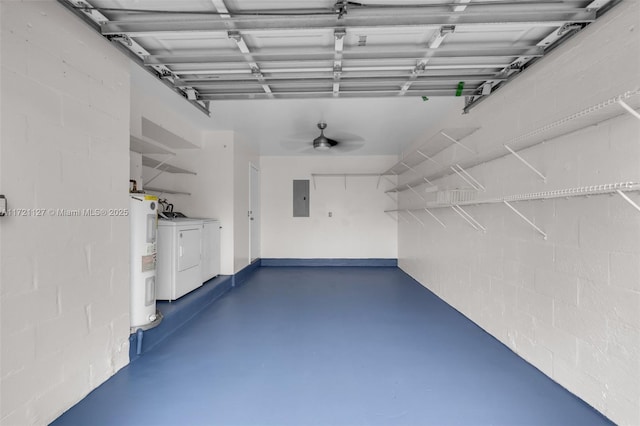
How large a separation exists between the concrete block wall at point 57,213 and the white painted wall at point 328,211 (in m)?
4.01

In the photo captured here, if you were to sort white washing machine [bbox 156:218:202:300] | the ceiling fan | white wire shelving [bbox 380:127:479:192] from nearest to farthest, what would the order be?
white wire shelving [bbox 380:127:479:192]
white washing machine [bbox 156:218:202:300]
the ceiling fan

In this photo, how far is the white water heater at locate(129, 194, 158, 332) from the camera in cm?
215

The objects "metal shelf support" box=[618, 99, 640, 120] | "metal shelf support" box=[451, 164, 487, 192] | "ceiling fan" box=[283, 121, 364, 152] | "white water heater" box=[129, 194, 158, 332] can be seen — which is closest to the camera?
"metal shelf support" box=[618, 99, 640, 120]

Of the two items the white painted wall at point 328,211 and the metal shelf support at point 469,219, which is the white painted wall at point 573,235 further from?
the white painted wall at point 328,211

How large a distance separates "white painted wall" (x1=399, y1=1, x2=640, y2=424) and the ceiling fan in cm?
188

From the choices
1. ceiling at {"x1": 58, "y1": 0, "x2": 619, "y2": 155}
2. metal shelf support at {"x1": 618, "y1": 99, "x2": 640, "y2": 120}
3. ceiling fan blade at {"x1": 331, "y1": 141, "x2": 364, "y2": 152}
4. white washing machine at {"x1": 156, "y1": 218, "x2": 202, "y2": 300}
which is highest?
ceiling fan blade at {"x1": 331, "y1": 141, "x2": 364, "y2": 152}

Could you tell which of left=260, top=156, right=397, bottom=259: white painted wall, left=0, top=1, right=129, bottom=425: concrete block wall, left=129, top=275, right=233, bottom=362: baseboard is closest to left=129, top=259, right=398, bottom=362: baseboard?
left=129, top=275, right=233, bottom=362: baseboard

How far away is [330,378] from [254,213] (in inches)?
159

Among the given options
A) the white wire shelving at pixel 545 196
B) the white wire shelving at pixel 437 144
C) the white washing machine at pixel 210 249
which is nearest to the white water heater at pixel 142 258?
the white washing machine at pixel 210 249

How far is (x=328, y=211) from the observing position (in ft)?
19.6

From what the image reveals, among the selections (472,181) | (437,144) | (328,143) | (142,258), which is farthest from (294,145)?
(142,258)

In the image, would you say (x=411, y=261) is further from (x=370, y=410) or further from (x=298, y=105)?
(x=370, y=410)

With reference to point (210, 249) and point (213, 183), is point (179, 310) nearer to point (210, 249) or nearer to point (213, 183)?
point (210, 249)

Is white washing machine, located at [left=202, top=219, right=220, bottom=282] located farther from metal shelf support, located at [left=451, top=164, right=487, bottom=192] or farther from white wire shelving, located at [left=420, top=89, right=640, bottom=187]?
white wire shelving, located at [left=420, top=89, right=640, bottom=187]
